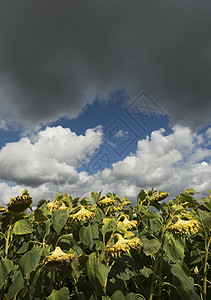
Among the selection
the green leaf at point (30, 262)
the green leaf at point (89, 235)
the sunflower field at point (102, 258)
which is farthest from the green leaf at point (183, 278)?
the green leaf at point (30, 262)

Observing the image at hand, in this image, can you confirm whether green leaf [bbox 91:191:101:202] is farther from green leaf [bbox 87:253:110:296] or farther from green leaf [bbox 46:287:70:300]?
green leaf [bbox 87:253:110:296]

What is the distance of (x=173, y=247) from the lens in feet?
7.01

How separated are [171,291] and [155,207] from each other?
1344 millimetres

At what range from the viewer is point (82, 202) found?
3.36 m

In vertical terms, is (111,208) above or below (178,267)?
above

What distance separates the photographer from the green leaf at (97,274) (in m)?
1.63

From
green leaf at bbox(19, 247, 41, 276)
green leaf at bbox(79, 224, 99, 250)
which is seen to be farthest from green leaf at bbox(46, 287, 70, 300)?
green leaf at bbox(79, 224, 99, 250)

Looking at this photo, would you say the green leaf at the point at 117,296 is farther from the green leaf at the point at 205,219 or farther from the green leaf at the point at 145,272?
the green leaf at the point at 205,219

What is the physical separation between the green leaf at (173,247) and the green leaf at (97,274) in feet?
2.33

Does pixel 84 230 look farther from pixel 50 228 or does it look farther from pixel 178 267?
pixel 178 267

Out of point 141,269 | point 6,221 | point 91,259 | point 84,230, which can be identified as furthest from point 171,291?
point 6,221

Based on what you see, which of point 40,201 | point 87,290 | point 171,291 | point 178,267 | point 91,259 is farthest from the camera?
point 40,201

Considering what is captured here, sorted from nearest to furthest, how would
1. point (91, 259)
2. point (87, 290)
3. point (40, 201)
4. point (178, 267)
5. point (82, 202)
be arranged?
point (91, 259) < point (87, 290) < point (178, 267) < point (82, 202) < point (40, 201)

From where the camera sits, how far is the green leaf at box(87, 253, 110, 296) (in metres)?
1.63
